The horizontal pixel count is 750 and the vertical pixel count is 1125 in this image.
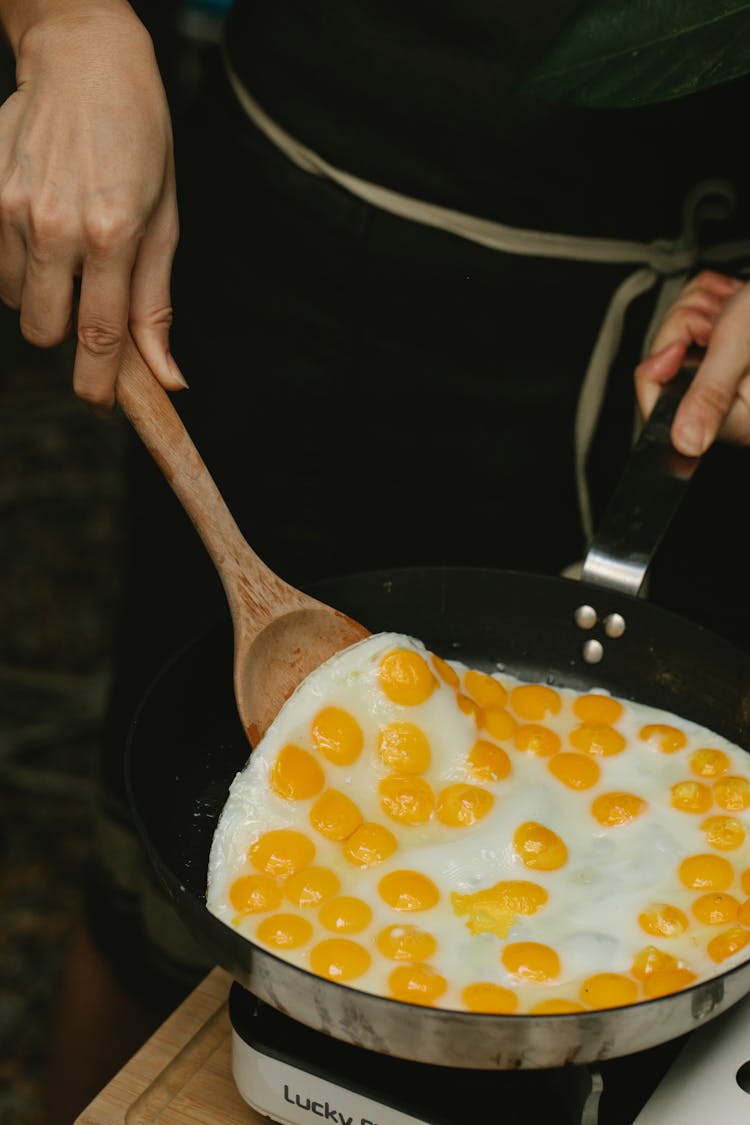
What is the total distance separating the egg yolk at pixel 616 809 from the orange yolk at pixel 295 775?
298 mm

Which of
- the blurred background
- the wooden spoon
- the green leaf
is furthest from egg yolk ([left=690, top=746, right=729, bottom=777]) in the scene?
the blurred background

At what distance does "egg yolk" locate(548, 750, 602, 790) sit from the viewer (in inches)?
56.4

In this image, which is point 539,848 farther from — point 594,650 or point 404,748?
point 594,650

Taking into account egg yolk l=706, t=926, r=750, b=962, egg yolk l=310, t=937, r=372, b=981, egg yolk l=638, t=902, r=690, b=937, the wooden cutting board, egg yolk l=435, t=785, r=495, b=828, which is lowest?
the wooden cutting board

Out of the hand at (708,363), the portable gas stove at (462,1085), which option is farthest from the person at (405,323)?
the portable gas stove at (462,1085)

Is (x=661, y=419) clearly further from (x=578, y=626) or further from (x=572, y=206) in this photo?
(x=572, y=206)

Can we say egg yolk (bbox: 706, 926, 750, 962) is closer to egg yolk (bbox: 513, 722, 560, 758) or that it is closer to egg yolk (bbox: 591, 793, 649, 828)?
egg yolk (bbox: 591, 793, 649, 828)

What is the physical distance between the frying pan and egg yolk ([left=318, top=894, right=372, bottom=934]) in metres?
0.14

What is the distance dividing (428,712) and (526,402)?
0.70 meters

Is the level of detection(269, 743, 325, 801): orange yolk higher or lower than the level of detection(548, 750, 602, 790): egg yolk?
lower

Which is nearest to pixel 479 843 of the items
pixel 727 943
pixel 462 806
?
pixel 462 806

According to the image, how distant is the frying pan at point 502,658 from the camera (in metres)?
1.16

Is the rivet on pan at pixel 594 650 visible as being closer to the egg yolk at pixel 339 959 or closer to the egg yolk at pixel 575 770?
the egg yolk at pixel 575 770

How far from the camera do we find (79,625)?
3867 mm
